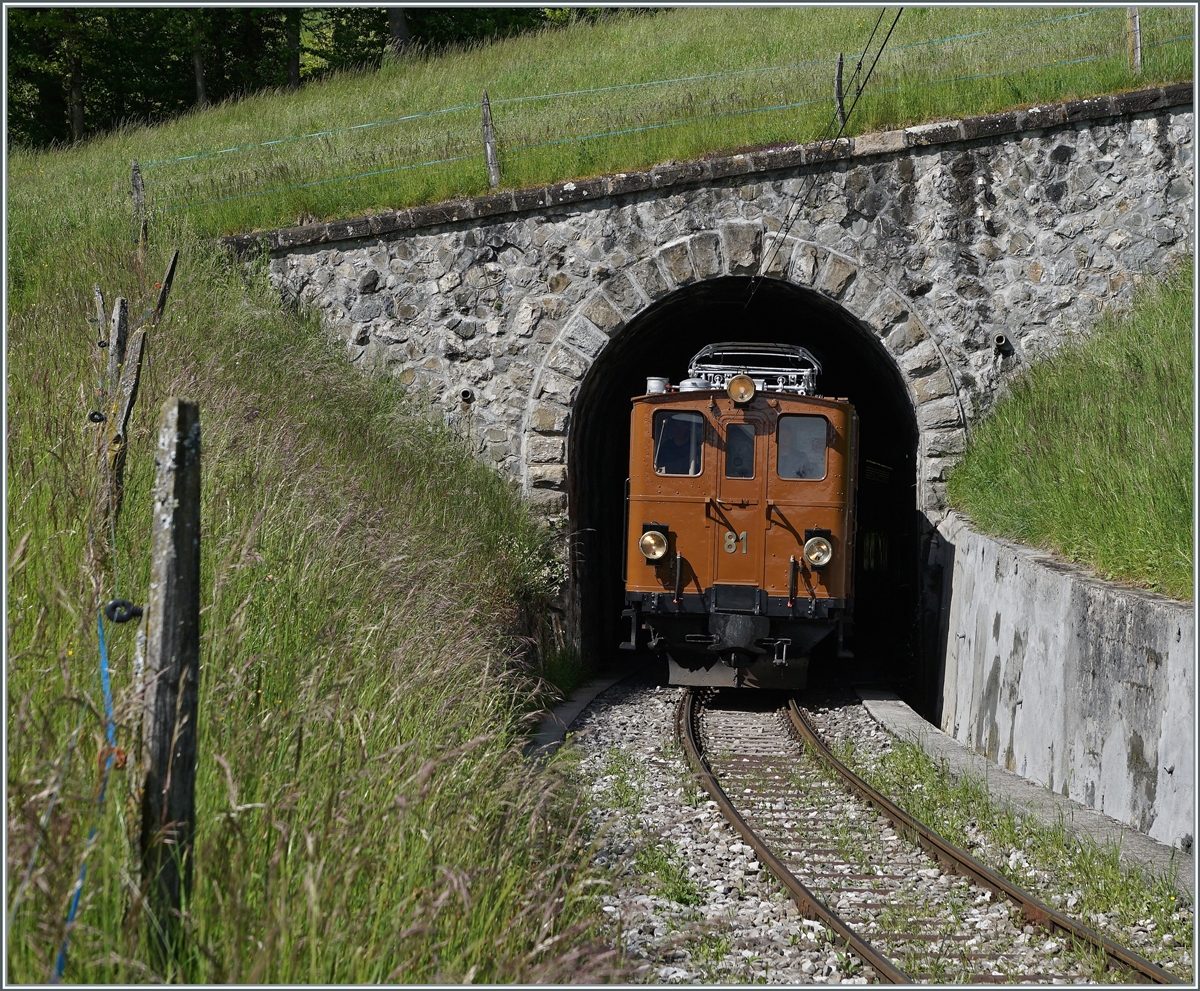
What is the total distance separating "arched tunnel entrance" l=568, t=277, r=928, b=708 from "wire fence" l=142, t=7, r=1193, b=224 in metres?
2.14

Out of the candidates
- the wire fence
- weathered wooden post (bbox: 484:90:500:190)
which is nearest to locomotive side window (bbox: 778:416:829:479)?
the wire fence

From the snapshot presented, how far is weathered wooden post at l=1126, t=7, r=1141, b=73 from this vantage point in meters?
12.9

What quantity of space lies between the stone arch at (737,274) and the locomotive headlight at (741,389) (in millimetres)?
1996

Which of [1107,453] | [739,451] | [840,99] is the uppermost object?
[840,99]

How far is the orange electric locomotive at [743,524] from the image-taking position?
37.9ft

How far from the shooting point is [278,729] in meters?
4.14

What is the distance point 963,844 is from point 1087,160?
8.82m

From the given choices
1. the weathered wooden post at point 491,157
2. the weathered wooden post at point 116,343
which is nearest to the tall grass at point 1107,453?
the weathered wooden post at point 116,343

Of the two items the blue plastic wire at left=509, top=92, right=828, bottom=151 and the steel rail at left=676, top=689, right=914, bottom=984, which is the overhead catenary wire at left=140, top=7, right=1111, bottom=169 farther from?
the steel rail at left=676, top=689, right=914, bottom=984

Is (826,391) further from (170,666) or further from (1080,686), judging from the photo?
(170,666)

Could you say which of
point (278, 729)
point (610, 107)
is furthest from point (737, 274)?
point (278, 729)

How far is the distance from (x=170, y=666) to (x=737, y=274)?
35.7 feet

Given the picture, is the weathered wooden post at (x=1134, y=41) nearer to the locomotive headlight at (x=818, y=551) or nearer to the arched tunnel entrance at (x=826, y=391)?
the arched tunnel entrance at (x=826, y=391)

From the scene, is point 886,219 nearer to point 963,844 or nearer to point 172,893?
point 963,844
